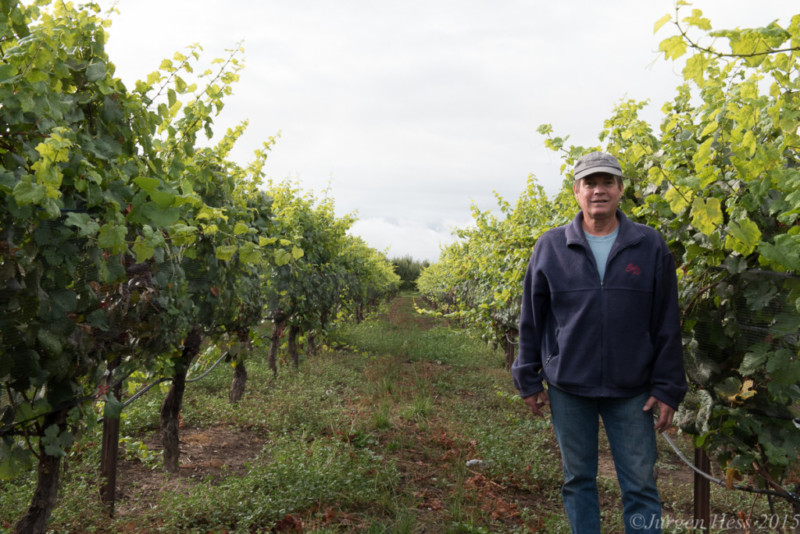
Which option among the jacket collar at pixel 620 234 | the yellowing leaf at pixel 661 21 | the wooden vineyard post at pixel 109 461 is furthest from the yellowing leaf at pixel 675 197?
the wooden vineyard post at pixel 109 461

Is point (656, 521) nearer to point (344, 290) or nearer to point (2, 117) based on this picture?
point (2, 117)

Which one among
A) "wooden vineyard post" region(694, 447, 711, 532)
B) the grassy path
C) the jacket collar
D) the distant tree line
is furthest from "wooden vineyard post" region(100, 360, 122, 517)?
the distant tree line

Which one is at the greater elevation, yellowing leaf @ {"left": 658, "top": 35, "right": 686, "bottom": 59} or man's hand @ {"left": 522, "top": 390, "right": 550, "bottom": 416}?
yellowing leaf @ {"left": 658, "top": 35, "right": 686, "bottom": 59}

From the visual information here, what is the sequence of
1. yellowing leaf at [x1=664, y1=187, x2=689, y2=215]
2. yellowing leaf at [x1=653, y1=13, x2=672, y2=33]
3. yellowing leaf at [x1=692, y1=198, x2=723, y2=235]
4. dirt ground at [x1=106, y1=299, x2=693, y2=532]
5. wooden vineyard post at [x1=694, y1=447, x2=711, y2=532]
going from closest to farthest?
yellowing leaf at [x1=653, y1=13, x2=672, y2=33] < yellowing leaf at [x1=692, y1=198, x2=723, y2=235] < yellowing leaf at [x1=664, y1=187, x2=689, y2=215] < wooden vineyard post at [x1=694, y1=447, x2=711, y2=532] < dirt ground at [x1=106, y1=299, x2=693, y2=532]

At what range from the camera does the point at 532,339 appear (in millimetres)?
2709

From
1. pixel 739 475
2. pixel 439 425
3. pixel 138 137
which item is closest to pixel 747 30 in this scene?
pixel 739 475

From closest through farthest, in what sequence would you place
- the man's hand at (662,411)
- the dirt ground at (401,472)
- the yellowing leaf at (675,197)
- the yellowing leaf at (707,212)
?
1. the yellowing leaf at (707,212)
2. the yellowing leaf at (675,197)
3. the man's hand at (662,411)
4. the dirt ground at (401,472)

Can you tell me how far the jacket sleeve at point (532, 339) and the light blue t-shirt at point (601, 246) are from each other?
0.26 m

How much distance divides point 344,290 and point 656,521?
10.5 meters

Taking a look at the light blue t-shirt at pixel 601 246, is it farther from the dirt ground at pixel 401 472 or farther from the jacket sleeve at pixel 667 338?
the dirt ground at pixel 401 472

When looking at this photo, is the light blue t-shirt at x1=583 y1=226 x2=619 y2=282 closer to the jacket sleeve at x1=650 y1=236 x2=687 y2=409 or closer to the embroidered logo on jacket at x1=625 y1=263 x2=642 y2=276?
the embroidered logo on jacket at x1=625 y1=263 x2=642 y2=276

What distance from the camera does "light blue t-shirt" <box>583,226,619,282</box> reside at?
8.37 feet

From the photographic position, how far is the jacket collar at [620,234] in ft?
8.16

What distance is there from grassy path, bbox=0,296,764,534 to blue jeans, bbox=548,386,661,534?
1444 millimetres
